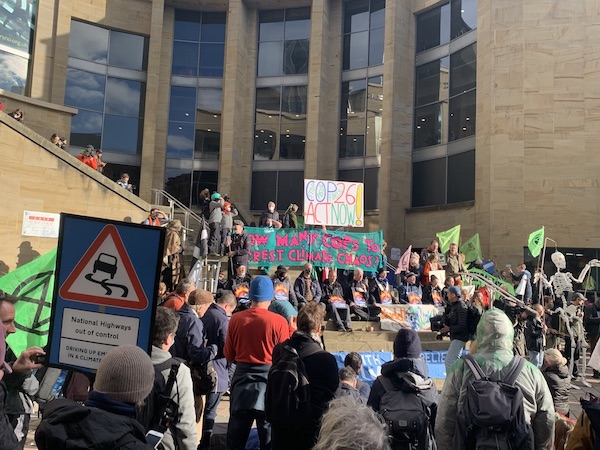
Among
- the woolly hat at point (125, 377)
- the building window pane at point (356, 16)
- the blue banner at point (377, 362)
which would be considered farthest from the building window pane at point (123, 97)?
the woolly hat at point (125, 377)

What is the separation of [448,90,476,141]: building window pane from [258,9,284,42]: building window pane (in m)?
10.1

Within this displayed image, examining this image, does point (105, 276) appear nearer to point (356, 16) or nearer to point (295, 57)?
point (295, 57)

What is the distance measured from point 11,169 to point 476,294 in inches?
431

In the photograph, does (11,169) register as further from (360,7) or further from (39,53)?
(360,7)

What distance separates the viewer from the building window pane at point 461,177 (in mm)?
22922

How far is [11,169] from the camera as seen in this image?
13188 mm

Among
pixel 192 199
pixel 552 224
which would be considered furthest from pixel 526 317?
pixel 192 199

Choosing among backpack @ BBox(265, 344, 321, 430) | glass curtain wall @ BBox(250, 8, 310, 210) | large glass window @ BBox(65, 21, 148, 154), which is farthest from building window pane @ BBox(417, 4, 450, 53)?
backpack @ BBox(265, 344, 321, 430)

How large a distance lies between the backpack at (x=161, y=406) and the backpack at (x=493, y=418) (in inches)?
70.2

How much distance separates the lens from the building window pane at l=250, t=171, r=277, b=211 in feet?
92.7

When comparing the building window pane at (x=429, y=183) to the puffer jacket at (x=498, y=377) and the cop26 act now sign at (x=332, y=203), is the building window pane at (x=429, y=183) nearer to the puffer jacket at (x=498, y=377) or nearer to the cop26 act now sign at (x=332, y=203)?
the cop26 act now sign at (x=332, y=203)

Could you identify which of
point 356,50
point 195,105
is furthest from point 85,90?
point 356,50

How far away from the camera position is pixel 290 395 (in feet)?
12.2

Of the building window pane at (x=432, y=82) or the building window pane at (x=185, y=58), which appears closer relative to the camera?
the building window pane at (x=432, y=82)
